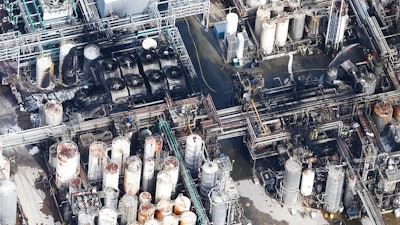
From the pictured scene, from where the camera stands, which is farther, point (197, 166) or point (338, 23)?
point (338, 23)

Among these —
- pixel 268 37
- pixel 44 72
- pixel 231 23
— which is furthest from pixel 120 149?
pixel 268 37

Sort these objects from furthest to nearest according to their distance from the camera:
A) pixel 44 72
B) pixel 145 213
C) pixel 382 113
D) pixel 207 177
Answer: pixel 44 72 < pixel 382 113 < pixel 207 177 < pixel 145 213

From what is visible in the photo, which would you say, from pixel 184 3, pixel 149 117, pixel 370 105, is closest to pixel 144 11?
pixel 184 3

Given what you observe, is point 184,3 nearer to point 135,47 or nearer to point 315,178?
point 135,47


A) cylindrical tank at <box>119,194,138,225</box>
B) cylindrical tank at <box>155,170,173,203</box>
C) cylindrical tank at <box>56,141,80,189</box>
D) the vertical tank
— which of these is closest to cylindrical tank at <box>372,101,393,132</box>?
the vertical tank

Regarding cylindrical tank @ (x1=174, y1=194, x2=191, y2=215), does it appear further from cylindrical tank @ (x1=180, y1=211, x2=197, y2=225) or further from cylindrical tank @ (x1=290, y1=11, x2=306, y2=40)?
cylindrical tank @ (x1=290, y1=11, x2=306, y2=40)

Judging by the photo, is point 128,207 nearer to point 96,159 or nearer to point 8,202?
point 96,159

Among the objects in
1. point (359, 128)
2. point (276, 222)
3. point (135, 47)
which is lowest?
point (276, 222)
